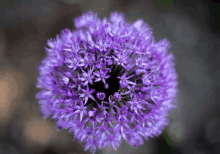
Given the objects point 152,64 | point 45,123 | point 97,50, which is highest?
point 97,50

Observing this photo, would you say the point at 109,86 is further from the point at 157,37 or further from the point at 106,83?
the point at 157,37

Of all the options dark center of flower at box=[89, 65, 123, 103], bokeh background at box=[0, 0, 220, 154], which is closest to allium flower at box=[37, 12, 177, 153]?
dark center of flower at box=[89, 65, 123, 103]

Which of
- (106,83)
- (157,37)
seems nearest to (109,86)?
(106,83)

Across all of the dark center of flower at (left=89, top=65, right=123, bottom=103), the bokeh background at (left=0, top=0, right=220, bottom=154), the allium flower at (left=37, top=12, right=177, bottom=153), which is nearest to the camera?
the allium flower at (left=37, top=12, right=177, bottom=153)

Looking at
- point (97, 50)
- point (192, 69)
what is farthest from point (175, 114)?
point (97, 50)

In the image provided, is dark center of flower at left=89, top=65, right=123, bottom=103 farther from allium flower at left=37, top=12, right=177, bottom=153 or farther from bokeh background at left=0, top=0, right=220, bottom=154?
bokeh background at left=0, top=0, right=220, bottom=154

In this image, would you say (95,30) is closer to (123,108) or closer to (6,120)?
(123,108)
